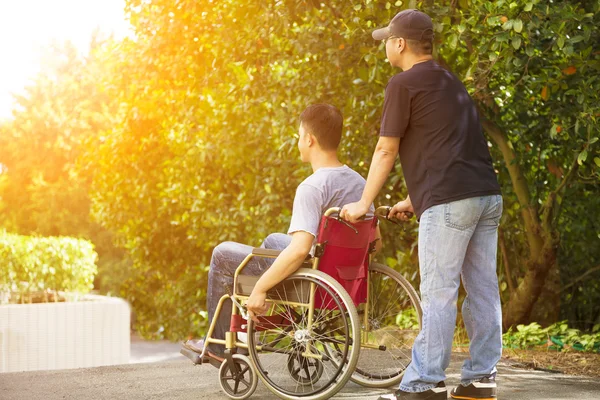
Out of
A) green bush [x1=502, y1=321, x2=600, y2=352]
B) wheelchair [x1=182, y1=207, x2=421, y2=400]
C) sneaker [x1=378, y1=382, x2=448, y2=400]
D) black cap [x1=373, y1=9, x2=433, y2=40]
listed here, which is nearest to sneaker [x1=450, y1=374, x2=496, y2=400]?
sneaker [x1=378, y1=382, x2=448, y2=400]

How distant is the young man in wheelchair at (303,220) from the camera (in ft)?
13.0

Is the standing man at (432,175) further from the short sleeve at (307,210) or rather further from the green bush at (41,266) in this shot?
the green bush at (41,266)

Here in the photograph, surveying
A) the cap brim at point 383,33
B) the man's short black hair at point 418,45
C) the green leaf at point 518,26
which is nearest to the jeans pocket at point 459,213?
the man's short black hair at point 418,45

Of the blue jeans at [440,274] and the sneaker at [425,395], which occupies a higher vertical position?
the blue jeans at [440,274]

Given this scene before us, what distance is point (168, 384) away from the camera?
16.2 ft

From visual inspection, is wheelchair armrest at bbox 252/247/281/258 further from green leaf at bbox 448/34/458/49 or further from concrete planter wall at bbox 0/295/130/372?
concrete planter wall at bbox 0/295/130/372

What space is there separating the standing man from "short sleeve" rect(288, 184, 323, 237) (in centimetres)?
18

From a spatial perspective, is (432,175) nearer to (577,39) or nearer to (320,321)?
(320,321)

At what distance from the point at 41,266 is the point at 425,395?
23.3ft

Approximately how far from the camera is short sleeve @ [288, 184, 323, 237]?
397 cm

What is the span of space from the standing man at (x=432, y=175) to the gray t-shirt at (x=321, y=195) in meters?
0.20

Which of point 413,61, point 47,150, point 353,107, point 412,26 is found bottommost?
point 413,61

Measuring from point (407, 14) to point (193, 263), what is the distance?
11.6 m

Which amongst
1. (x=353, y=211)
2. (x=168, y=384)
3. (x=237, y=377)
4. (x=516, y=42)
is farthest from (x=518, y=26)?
(x=168, y=384)
